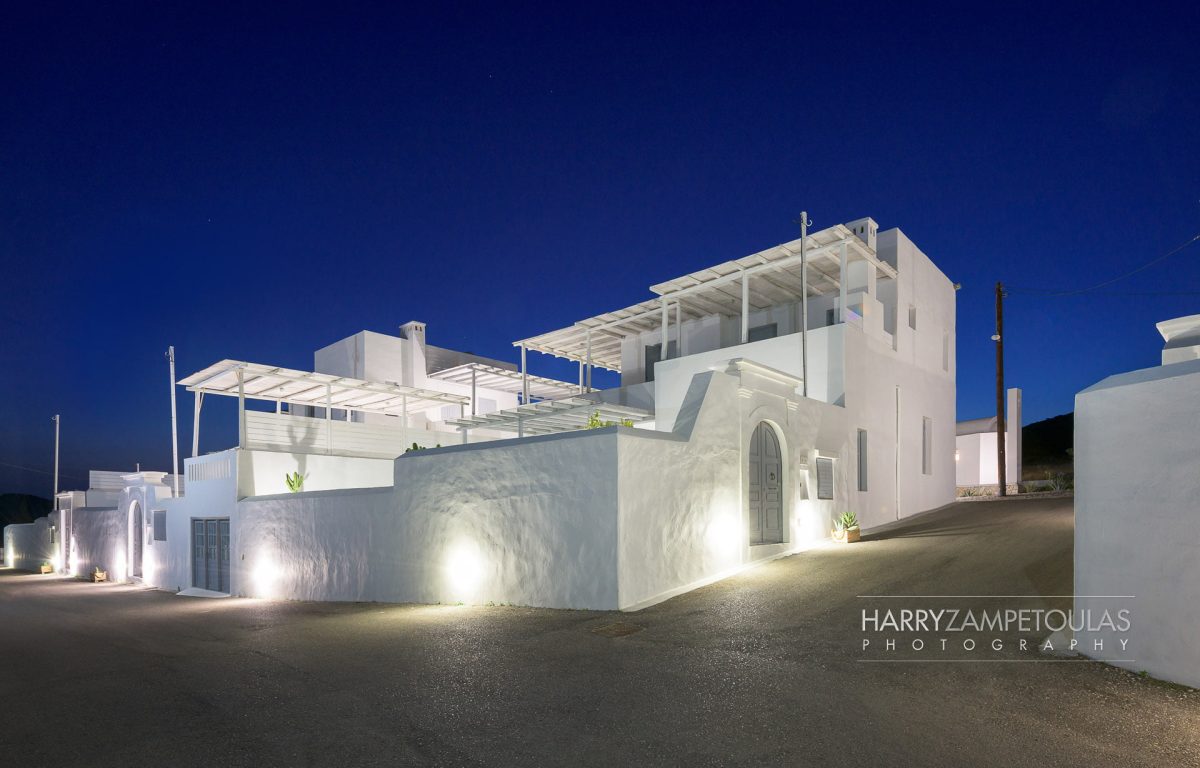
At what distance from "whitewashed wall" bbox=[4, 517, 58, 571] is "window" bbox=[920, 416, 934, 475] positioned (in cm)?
3697

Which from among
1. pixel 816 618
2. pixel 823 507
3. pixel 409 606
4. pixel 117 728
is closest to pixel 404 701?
pixel 117 728

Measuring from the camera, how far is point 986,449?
97.8 ft

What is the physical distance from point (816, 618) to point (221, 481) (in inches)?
628

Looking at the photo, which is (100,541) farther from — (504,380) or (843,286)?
(843,286)

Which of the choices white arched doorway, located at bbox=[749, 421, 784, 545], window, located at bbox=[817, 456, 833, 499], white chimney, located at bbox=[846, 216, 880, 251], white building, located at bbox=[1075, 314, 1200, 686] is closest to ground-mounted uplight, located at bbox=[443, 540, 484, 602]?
white arched doorway, located at bbox=[749, 421, 784, 545]

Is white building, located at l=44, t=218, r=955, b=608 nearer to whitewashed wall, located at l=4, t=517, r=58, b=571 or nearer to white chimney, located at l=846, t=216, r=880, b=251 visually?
white chimney, located at l=846, t=216, r=880, b=251

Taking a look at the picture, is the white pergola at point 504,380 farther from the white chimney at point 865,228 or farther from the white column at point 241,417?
the white chimney at point 865,228

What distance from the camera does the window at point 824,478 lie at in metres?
14.3

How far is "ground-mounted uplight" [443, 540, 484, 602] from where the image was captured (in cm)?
1072

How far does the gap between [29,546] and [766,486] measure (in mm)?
39235

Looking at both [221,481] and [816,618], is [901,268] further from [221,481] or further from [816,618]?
[221,481]

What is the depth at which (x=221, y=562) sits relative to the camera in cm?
1723

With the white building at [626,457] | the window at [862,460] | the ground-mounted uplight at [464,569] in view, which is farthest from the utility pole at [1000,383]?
the ground-mounted uplight at [464,569]

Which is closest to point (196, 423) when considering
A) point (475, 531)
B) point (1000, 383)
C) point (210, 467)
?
point (210, 467)
